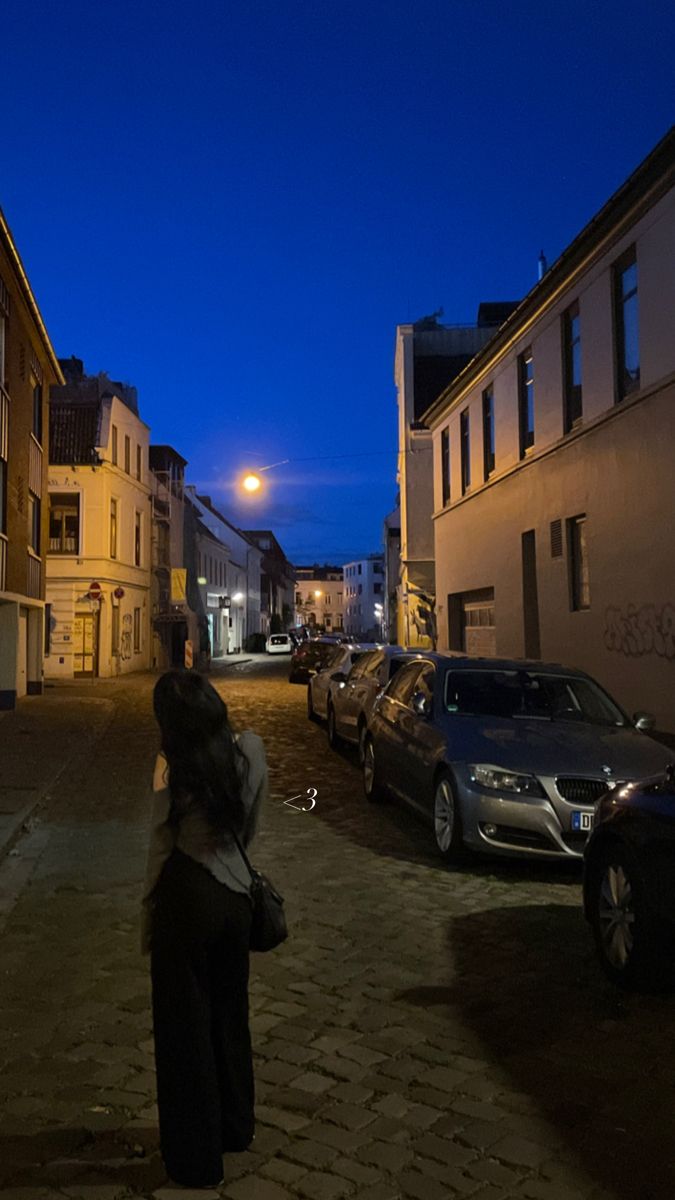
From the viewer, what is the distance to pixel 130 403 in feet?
145

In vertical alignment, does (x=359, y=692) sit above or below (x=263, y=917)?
above

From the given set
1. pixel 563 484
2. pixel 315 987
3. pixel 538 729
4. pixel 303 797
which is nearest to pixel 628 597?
pixel 563 484

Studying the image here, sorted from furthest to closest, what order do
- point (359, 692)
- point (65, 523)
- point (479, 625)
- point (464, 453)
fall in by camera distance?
point (65, 523), point (464, 453), point (479, 625), point (359, 692)

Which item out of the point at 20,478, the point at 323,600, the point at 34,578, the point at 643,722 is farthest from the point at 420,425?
the point at 323,600

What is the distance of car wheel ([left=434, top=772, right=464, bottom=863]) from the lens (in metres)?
7.40

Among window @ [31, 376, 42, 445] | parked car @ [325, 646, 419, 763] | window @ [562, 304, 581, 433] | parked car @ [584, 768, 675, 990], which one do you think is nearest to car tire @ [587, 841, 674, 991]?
parked car @ [584, 768, 675, 990]

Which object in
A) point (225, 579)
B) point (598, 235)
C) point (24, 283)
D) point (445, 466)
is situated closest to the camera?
point (598, 235)

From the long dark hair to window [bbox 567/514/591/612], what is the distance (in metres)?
15.2

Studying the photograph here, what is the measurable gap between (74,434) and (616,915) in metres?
34.7

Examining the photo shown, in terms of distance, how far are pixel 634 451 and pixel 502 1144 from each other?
13192 millimetres

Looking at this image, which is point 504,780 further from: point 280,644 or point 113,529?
point 280,644

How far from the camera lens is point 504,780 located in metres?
7.22

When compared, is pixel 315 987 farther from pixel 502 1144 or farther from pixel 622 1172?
pixel 622 1172

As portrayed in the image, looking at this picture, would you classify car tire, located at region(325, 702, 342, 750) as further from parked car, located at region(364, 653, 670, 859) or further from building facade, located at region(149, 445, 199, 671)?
building facade, located at region(149, 445, 199, 671)
